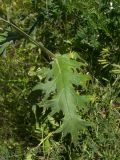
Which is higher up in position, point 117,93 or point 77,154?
point 117,93

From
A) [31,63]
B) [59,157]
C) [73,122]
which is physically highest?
[31,63]

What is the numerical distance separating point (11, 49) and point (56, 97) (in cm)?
122

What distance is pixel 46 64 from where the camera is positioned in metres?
3.41

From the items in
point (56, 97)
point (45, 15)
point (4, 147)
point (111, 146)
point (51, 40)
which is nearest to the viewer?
point (56, 97)

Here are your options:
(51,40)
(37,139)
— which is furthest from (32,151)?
→ (51,40)

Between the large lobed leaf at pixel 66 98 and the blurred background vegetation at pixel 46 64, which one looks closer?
the large lobed leaf at pixel 66 98

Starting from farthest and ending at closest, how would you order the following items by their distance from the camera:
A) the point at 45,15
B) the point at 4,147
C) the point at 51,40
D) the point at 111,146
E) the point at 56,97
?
Result: 1. the point at 51,40
2. the point at 45,15
3. the point at 4,147
4. the point at 111,146
5. the point at 56,97

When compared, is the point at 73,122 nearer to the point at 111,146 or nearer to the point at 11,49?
the point at 111,146

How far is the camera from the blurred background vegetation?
9.50 feet

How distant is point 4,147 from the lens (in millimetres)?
3066

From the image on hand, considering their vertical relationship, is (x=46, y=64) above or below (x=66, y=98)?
above

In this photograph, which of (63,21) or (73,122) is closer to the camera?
(73,122)

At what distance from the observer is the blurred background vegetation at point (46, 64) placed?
2.89 meters

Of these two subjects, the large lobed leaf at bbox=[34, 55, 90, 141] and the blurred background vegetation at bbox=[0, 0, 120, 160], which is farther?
the blurred background vegetation at bbox=[0, 0, 120, 160]
